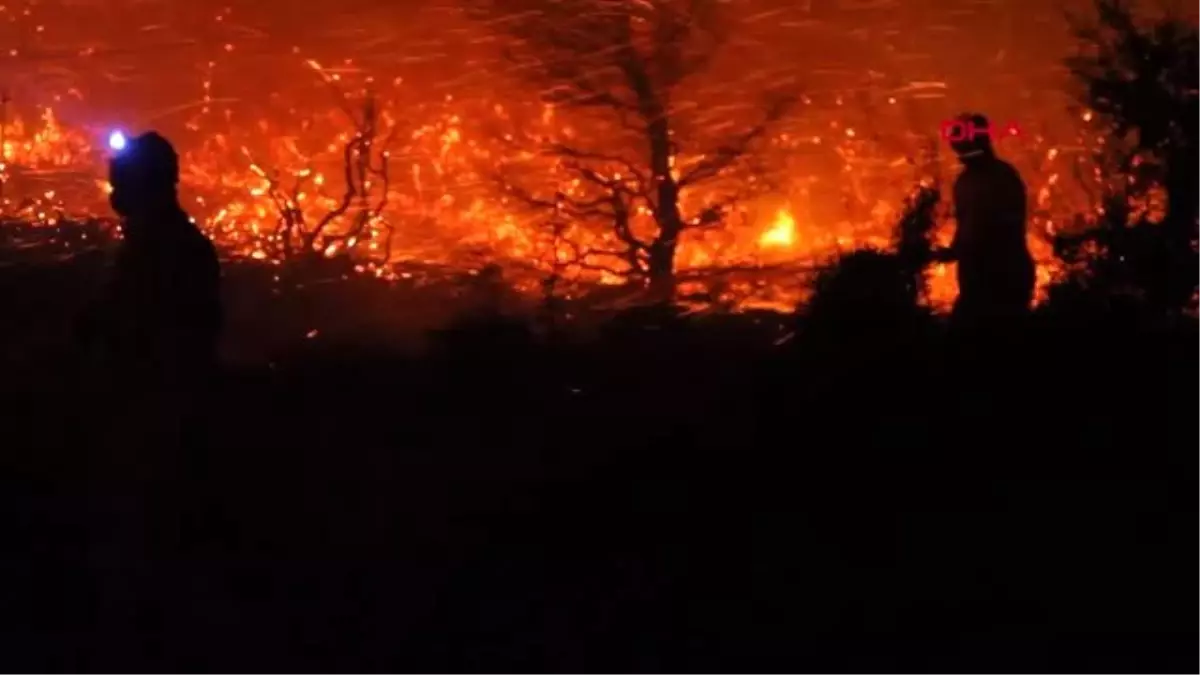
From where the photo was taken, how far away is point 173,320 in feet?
18.3

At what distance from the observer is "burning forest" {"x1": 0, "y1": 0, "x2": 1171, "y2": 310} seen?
1077 centimetres

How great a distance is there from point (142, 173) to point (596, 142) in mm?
5804

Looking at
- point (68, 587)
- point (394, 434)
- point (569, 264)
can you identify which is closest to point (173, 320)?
point (68, 587)

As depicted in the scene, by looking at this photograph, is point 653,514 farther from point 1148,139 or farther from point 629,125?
point 629,125

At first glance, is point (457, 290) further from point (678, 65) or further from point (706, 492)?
point (706, 492)

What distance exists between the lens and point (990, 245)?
7.42 metres

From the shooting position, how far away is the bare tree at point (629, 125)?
35.5 ft

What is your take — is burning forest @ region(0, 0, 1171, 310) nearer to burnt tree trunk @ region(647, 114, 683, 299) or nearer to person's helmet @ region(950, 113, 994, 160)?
burnt tree trunk @ region(647, 114, 683, 299)

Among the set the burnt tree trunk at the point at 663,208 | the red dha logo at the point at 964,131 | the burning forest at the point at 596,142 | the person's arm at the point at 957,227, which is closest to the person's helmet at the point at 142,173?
the person's arm at the point at 957,227

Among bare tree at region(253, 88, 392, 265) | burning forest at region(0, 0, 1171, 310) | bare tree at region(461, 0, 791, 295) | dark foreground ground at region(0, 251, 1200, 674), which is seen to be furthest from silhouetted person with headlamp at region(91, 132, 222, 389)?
bare tree at region(461, 0, 791, 295)

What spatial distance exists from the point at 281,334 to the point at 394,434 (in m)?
2.19

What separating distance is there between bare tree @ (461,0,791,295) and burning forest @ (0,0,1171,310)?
0.6 inches

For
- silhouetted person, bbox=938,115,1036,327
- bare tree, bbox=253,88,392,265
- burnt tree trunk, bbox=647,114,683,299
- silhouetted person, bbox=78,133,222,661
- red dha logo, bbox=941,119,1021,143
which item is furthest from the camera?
bare tree, bbox=253,88,392,265

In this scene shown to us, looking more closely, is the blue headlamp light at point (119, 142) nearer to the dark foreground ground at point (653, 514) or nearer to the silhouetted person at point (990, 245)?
the dark foreground ground at point (653, 514)
